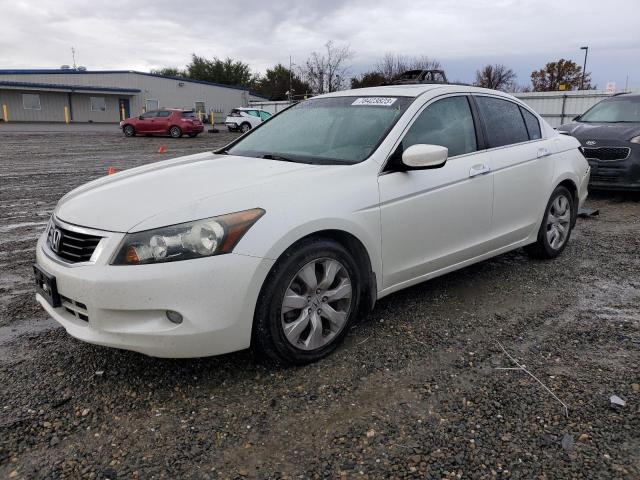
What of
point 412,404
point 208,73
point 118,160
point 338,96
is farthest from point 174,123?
point 208,73

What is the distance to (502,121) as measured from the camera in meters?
4.62

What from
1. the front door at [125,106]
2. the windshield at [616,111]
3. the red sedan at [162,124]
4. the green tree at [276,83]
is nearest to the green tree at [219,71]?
the green tree at [276,83]

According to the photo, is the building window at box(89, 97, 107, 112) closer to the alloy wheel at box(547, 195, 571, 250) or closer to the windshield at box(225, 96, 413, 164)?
the windshield at box(225, 96, 413, 164)

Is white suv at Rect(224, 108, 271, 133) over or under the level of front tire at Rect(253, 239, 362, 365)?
over

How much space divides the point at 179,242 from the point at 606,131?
839 cm

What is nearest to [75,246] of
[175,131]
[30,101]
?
[175,131]

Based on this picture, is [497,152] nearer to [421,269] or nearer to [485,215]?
[485,215]

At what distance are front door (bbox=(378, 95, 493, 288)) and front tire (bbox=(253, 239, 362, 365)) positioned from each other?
38 cm

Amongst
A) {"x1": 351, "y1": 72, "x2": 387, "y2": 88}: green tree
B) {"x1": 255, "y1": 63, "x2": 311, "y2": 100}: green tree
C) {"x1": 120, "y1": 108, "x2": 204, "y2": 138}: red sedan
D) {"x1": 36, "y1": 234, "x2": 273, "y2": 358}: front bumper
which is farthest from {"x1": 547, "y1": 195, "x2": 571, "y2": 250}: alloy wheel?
{"x1": 255, "y1": 63, "x2": 311, "y2": 100}: green tree

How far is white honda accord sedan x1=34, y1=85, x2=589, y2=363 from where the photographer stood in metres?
2.72

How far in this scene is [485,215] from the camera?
4207mm

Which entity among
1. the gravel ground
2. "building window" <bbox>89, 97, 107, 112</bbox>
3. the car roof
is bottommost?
the gravel ground

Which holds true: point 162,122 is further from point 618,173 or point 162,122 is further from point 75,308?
point 75,308

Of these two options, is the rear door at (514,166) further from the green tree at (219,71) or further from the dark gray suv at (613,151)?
the green tree at (219,71)
